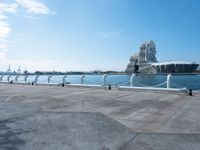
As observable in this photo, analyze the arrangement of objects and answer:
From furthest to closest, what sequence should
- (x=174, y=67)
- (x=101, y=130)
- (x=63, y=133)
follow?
(x=174, y=67) < (x=101, y=130) < (x=63, y=133)

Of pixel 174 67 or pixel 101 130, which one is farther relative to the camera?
pixel 174 67

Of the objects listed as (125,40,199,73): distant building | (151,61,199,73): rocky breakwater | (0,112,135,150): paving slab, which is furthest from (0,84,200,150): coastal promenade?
(151,61,199,73): rocky breakwater

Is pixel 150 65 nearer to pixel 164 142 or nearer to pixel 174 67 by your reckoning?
pixel 174 67

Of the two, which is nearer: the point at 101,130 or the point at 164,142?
the point at 164,142

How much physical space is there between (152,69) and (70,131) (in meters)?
131

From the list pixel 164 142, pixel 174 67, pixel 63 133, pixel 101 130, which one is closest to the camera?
pixel 164 142

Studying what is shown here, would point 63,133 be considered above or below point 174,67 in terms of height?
below

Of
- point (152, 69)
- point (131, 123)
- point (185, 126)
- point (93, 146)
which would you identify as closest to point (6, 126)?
point (93, 146)

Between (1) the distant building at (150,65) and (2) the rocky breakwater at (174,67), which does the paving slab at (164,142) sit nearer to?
(1) the distant building at (150,65)

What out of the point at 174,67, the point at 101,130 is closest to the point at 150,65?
the point at 174,67

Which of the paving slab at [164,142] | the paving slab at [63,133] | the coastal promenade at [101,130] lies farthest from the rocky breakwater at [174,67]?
the paving slab at [164,142]

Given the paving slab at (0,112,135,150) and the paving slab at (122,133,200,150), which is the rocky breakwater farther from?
the paving slab at (122,133,200,150)

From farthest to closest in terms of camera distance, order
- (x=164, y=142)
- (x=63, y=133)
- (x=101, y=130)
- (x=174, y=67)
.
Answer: (x=174, y=67) < (x=101, y=130) < (x=63, y=133) < (x=164, y=142)

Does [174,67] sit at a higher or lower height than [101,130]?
higher
